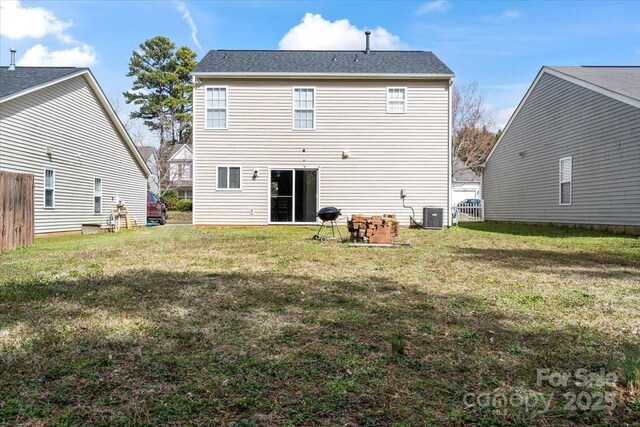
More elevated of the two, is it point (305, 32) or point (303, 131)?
point (305, 32)

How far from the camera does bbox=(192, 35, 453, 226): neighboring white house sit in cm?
1527

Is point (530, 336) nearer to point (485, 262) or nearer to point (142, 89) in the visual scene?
point (485, 262)

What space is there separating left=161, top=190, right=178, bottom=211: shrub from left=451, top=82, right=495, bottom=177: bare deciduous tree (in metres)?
21.4

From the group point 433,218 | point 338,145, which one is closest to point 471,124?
point 433,218

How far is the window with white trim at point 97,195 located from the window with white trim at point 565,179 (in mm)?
17117

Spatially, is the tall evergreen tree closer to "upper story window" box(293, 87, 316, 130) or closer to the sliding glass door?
the sliding glass door

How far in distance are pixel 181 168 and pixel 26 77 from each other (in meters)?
22.5

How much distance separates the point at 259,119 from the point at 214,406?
1400cm

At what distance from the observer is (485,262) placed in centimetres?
702

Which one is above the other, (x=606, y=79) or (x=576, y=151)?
(x=606, y=79)

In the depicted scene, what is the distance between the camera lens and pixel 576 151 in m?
14.2

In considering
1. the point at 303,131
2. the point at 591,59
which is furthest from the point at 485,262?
the point at 591,59

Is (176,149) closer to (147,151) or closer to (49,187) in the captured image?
(147,151)

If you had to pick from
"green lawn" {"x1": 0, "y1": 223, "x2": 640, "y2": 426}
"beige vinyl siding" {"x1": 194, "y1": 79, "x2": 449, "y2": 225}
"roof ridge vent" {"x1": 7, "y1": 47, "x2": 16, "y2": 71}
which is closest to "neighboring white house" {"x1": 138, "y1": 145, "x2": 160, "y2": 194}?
"roof ridge vent" {"x1": 7, "y1": 47, "x2": 16, "y2": 71}
